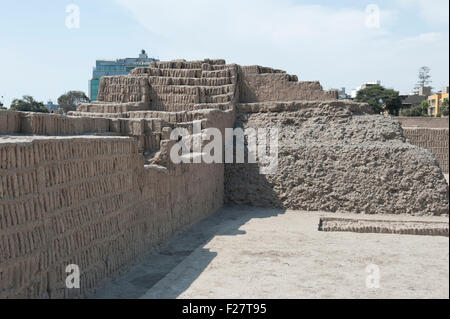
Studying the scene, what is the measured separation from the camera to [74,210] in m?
5.66

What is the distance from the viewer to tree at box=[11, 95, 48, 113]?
3669 cm

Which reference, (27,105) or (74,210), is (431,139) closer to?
(74,210)

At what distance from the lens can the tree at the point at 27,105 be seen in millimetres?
36688

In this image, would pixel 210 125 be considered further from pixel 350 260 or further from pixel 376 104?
pixel 376 104

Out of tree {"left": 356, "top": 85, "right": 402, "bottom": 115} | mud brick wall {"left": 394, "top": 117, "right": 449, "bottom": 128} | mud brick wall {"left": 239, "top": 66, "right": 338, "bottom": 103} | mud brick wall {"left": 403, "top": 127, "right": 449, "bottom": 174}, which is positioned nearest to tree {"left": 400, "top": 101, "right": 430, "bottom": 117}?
tree {"left": 356, "top": 85, "right": 402, "bottom": 115}

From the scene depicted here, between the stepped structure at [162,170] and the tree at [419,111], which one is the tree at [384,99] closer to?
the tree at [419,111]

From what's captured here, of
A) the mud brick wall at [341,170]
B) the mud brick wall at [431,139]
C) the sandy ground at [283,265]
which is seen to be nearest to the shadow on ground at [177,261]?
the sandy ground at [283,265]

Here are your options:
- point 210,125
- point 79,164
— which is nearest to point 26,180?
point 79,164

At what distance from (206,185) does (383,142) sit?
4752 millimetres

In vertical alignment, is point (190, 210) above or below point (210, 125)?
below

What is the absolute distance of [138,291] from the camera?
616 centimetres

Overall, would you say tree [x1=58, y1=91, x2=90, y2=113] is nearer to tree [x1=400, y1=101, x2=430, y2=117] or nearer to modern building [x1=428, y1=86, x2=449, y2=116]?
tree [x1=400, y1=101, x2=430, y2=117]

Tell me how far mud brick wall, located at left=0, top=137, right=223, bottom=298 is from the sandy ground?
0.43 metres
